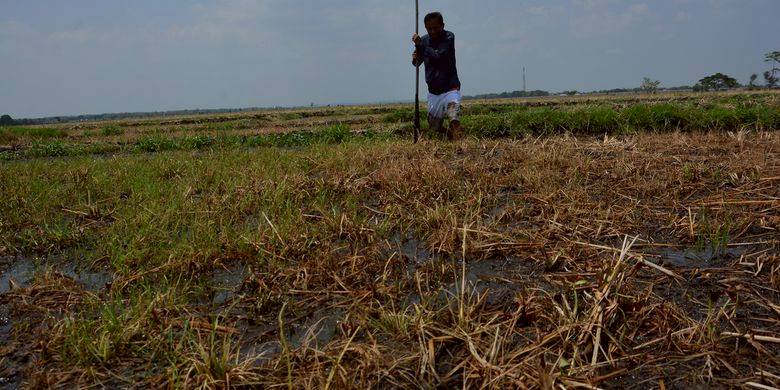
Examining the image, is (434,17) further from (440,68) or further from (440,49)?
(440,68)

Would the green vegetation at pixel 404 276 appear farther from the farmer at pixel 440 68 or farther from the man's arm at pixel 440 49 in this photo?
the man's arm at pixel 440 49

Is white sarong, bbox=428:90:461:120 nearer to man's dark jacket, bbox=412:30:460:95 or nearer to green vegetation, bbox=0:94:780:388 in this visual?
man's dark jacket, bbox=412:30:460:95

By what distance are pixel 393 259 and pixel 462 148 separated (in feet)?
10.4

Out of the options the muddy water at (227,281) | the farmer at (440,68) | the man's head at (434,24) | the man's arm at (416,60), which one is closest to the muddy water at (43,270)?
the muddy water at (227,281)

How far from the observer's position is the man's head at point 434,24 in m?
6.75

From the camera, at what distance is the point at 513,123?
995 cm

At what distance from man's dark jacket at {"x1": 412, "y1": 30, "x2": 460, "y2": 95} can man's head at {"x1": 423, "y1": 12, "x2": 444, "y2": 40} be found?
0.08 m

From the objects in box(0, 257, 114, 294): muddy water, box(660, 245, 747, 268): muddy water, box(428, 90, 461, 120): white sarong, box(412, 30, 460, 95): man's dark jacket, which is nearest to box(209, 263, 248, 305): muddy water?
box(0, 257, 114, 294): muddy water

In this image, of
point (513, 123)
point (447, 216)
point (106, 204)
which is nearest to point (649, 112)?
point (513, 123)

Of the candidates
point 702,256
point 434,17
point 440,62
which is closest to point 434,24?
point 434,17

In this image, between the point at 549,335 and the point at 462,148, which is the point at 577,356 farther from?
the point at 462,148

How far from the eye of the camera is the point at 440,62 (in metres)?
7.04

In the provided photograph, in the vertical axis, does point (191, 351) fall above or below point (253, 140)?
below

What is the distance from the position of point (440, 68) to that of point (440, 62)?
9 centimetres
